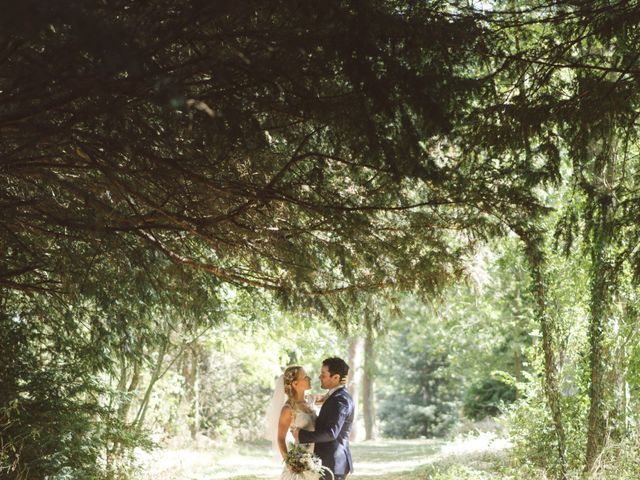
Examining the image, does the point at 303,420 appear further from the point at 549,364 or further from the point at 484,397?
the point at 484,397

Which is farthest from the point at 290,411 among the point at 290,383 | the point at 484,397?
the point at 484,397

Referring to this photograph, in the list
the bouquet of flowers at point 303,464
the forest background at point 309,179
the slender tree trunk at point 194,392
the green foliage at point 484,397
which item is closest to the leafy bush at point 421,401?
the green foliage at point 484,397

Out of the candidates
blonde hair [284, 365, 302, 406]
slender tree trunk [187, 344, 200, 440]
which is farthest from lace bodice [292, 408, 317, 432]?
slender tree trunk [187, 344, 200, 440]

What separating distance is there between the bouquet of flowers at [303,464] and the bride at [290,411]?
5 cm

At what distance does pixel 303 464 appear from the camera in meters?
6.60

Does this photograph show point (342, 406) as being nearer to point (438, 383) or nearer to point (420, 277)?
point (420, 277)

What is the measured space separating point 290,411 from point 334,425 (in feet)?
1.88

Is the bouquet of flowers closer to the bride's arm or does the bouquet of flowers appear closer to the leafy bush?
the bride's arm

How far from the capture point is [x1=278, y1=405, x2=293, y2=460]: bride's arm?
22.7ft

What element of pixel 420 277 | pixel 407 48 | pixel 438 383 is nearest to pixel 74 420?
pixel 420 277

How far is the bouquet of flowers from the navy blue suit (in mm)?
105

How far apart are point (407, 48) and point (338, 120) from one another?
0.67 meters

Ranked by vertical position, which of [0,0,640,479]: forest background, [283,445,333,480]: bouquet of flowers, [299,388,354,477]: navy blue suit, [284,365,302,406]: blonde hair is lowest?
[283,445,333,480]: bouquet of flowers

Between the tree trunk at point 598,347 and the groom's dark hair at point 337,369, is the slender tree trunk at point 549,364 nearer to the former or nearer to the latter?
the tree trunk at point 598,347
